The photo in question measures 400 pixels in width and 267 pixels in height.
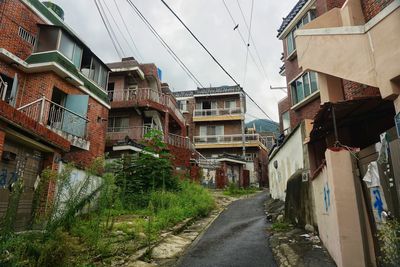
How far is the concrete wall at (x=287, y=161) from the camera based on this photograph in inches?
450

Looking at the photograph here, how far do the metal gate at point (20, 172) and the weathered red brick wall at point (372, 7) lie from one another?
968 cm

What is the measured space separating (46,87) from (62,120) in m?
1.54

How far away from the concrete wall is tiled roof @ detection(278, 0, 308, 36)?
23.0 ft

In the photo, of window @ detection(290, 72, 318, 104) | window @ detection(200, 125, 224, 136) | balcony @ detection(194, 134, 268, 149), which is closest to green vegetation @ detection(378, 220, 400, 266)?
window @ detection(290, 72, 318, 104)

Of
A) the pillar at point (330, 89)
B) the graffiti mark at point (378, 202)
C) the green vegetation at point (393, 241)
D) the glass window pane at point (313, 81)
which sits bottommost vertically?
the green vegetation at point (393, 241)

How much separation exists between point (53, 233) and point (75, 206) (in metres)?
0.68

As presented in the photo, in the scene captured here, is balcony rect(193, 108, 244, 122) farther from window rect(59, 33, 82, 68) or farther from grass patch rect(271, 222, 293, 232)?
grass patch rect(271, 222, 293, 232)

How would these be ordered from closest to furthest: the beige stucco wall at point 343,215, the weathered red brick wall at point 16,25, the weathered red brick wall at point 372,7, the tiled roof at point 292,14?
the beige stucco wall at point 343,215 → the weathered red brick wall at point 372,7 → the weathered red brick wall at point 16,25 → the tiled roof at point 292,14

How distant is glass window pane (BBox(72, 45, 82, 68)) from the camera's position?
1373cm

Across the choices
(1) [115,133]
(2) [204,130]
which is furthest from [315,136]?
(2) [204,130]

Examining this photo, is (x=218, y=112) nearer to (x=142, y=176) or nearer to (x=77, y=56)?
(x=77, y=56)

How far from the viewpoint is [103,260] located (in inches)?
226

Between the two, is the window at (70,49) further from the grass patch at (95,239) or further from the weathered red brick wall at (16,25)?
the grass patch at (95,239)

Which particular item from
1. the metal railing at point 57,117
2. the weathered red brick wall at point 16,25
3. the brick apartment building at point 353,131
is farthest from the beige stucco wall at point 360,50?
the weathered red brick wall at point 16,25
